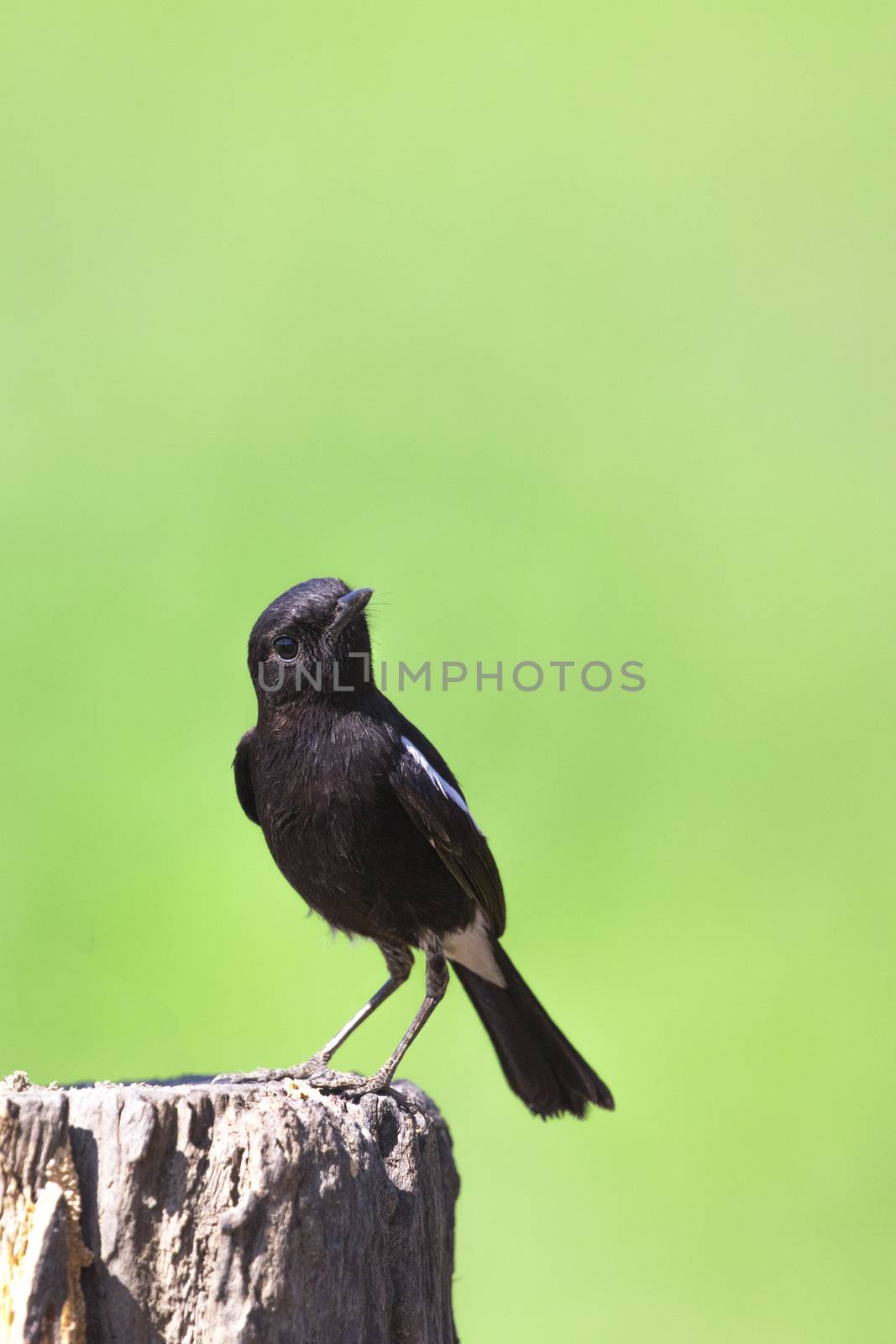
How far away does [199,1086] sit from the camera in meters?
2.96

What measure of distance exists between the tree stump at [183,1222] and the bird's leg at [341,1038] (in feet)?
2.60

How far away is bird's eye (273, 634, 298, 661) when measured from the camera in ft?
13.2

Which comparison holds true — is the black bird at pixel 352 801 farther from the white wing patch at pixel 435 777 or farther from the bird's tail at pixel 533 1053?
the bird's tail at pixel 533 1053

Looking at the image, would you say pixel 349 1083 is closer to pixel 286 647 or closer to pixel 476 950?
pixel 476 950

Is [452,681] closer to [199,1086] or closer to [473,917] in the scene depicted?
[473,917]

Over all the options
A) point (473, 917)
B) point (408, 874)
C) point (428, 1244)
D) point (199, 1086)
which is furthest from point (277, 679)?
point (428, 1244)

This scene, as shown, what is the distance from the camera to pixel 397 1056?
12.5ft

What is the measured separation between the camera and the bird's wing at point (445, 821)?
3.92 meters

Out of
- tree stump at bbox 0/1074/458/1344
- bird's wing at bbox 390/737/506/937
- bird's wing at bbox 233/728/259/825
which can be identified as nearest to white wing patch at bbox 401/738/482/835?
bird's wing at bbox 390/737/506/937

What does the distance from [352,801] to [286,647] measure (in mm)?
531

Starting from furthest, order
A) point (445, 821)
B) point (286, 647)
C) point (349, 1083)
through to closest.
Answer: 1. point (286, 647)
2. point (445, 821)
3. point (349, 1083)

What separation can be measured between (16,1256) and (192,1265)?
337mm

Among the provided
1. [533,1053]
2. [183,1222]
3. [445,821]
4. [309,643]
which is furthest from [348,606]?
[183,1222]

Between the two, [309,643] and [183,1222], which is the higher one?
[309,643]
